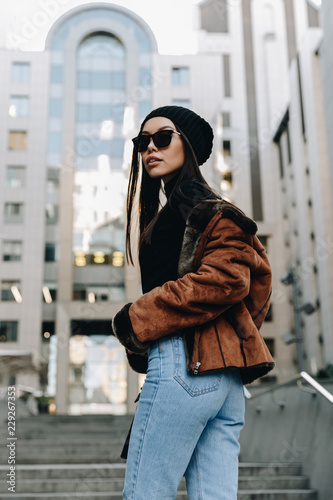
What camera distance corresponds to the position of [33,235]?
1308 inches

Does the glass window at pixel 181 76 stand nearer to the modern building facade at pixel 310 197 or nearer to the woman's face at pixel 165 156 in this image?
the modern building facade at pixel 310 197

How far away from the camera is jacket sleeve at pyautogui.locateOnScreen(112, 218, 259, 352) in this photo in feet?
4.56

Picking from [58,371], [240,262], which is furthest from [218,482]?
[58,371]

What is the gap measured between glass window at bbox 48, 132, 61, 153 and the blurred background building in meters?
0.07

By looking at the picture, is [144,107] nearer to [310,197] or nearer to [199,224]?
[310,197]

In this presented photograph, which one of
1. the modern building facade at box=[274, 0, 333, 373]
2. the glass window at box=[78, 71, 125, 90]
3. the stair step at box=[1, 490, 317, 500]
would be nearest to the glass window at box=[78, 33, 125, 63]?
the glass window at box=[78, 71, 125, 90]

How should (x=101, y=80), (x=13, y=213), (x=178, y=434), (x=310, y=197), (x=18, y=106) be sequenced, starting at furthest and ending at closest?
(x=18, y=106), (x=310, y=197), (x=13, y=213), (x=101, y=80), (x=178, y=434)

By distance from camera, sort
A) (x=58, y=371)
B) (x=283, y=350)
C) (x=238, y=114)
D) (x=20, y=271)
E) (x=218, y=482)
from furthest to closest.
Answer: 1. (x=238, y=114)
2. (x=283, y=350)
3. (x=20, y=271)
4. (x=58, y=371)
5. (x=218, y=482)

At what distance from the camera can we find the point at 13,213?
3388 centimetres

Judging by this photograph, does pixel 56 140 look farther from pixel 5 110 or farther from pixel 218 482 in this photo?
pixel 218 482

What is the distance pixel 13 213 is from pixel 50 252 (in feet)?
11.5

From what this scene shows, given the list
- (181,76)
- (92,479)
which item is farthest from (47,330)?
(92,479)

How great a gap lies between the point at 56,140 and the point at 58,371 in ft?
42.6

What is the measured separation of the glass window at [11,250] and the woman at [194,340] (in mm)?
32791
